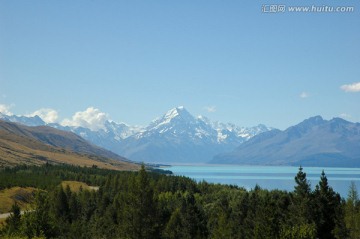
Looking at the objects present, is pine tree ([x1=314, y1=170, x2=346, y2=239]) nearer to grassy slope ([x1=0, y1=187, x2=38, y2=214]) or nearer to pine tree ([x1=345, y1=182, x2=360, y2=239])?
pine tree ([x1=345, y1=182, x2=360, y2=239])

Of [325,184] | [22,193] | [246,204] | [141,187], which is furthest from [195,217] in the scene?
[22,193]

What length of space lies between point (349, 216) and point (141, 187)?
50.5 m

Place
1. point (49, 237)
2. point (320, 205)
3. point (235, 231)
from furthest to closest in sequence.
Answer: point (235, 231)
point (320, 205)
point (49, 237)

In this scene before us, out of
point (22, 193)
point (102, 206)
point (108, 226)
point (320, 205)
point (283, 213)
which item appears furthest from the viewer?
point (22, 193)

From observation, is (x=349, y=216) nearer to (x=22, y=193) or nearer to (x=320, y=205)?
(x=320, y=205)

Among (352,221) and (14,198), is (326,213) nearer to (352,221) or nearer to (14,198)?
(352,221)

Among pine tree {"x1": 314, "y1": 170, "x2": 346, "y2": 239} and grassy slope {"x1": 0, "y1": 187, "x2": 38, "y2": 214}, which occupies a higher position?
pine tree {"x1": 314, "y1": 170, "x2": 346, "y2": 239}

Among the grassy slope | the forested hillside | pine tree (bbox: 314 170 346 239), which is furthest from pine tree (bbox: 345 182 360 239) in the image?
the grassy slope

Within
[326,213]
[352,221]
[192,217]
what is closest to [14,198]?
[192,217]

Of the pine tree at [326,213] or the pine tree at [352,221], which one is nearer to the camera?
the pine tree at [352,221]

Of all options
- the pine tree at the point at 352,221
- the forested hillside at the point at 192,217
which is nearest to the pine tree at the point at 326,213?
the forested hillside at the point at 192,217

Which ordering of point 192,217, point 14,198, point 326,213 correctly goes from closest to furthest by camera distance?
1. point 326,213
2. point 192,217
3. point 14,198

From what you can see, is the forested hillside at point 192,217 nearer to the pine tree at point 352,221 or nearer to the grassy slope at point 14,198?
the pine tree at point 352,221

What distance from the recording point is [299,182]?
10312 cm
